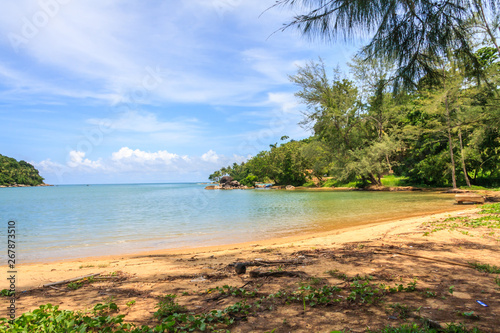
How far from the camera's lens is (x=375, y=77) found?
6035 mm

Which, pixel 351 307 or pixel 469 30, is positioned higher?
pixel 469 30

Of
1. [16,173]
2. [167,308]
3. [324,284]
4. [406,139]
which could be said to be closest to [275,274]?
[324,284]

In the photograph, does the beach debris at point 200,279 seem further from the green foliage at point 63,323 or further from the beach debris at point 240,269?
the green foliage at point 63,323

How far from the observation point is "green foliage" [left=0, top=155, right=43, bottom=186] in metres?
97.0

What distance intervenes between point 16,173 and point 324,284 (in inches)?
5212

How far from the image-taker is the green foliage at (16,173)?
3820 inches

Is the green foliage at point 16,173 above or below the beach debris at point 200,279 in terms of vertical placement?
above

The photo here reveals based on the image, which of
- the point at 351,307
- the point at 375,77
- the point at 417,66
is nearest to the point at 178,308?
the point at 351,307

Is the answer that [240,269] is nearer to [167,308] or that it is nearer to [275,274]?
[275,274]

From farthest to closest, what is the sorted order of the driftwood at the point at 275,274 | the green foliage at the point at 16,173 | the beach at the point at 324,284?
the green foliage at the point at 16,173 < the driftwood at the point at 275,274 < the beach at the point at 324,284

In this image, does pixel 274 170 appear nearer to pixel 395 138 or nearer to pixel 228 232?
pixel 395 138

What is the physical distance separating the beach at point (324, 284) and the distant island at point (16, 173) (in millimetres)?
120201

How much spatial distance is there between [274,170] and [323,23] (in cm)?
5731

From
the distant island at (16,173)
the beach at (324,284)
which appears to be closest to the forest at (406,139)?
the beach at (324,284)
